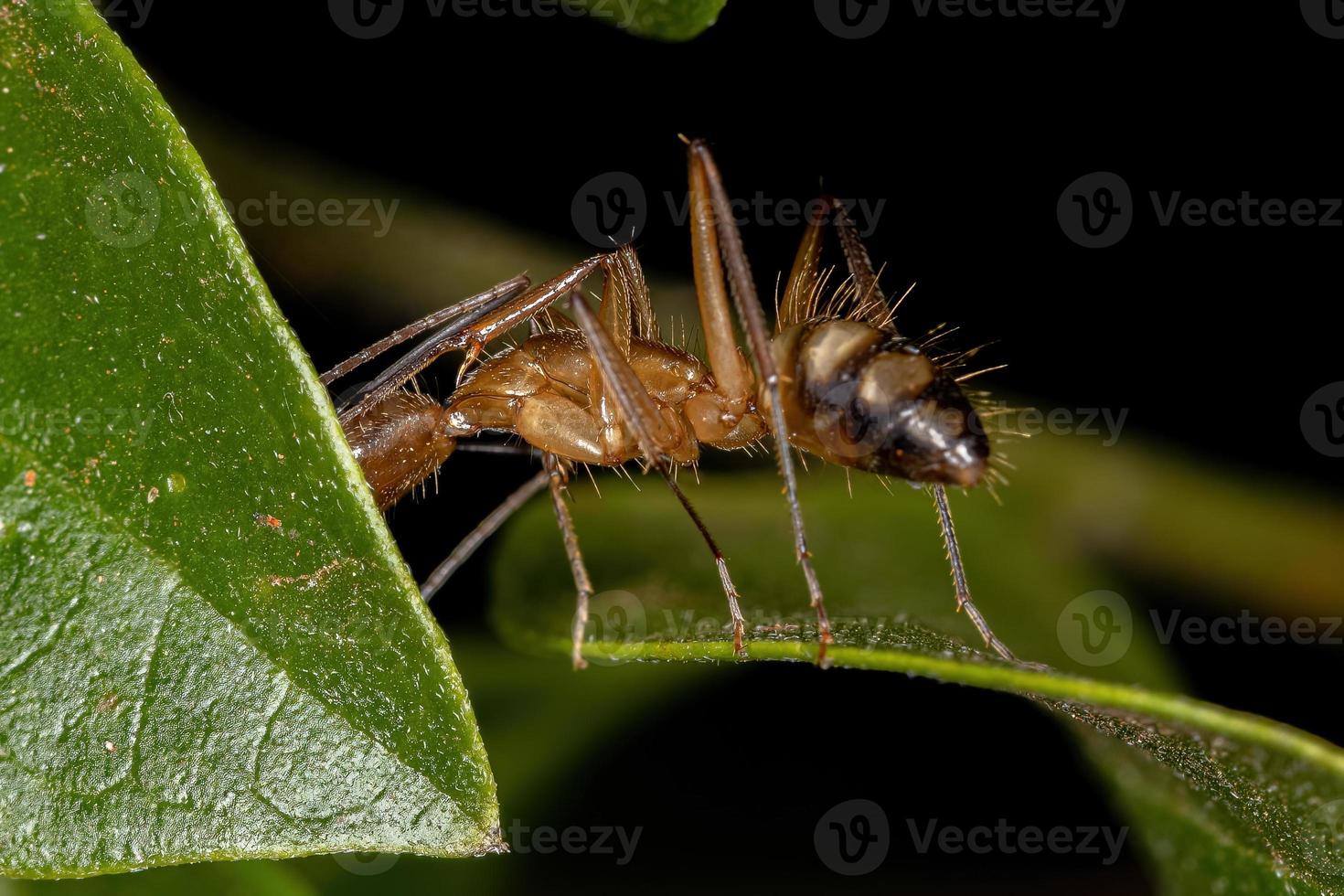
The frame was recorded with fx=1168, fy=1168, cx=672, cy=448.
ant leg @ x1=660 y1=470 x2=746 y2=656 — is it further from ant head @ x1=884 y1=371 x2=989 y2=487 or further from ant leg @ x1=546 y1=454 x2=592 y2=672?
ant head @ x1=884 y1=371 x2=989 y2=487

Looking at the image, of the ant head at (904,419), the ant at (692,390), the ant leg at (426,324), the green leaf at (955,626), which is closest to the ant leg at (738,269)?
the ant at (692,390)

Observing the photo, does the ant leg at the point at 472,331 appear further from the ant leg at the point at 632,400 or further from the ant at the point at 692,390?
the ant leg at the point at 632,400

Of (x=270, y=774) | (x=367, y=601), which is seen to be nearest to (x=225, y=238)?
(x=367, y=601)

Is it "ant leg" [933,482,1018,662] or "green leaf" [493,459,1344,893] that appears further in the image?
"ant leg" [933,482,1018,662]

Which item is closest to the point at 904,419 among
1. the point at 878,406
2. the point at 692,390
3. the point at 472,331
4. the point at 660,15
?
the point at 878,406

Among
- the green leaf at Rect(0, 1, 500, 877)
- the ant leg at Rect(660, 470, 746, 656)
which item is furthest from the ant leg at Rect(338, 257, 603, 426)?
the green leaf at Rect(0, 1, 500, 877)

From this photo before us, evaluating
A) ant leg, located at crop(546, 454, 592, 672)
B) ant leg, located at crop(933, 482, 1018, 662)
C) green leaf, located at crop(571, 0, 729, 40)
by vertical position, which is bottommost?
ant leg, located at crop(546, 454, 592, 672)

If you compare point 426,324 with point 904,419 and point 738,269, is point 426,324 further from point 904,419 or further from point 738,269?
point 904,419
